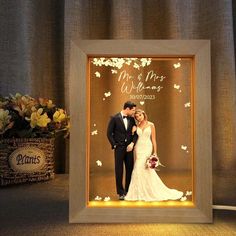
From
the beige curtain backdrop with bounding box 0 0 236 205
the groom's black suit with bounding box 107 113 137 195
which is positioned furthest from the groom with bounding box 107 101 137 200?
the beige curtain backdrop with bounding box 0 0 236 205

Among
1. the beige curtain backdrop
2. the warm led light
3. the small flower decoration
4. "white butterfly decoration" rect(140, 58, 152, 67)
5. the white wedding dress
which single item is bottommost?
the warm led light

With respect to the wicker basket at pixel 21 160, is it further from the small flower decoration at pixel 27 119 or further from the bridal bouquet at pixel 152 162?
the bridal bouquet at pixel 152 162

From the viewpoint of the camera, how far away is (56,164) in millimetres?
1044

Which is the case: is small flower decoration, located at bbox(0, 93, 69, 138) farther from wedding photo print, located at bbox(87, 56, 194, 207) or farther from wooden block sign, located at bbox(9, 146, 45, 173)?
wedding photo print, located at bbox(87, 56, 194, 207)

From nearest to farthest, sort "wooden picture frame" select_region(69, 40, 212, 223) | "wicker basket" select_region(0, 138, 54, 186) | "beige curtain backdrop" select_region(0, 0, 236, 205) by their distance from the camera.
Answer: "wooden picture frame" select_region(69, 40, 212, 223) → "wicker basket" select_region(0, 138, 54, 186) → "beige curtain backdrop" select_region(0, 0, 236, 205)

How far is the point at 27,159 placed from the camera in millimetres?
850

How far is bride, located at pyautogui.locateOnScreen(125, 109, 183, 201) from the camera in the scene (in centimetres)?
55

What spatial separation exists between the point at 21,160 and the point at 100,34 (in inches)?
18.0

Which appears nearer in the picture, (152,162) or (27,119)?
(152,162)

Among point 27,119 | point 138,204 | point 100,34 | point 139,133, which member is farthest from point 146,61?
point 100,34

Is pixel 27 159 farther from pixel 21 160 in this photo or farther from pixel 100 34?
pixel 100 34

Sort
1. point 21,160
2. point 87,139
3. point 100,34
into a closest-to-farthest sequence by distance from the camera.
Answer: point 87,139
point 21,160
point 100,34

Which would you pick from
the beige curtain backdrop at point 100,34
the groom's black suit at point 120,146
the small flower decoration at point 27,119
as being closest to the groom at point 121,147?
the groom's black suit at point 120,146

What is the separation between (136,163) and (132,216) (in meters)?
0.09
